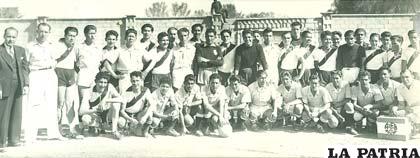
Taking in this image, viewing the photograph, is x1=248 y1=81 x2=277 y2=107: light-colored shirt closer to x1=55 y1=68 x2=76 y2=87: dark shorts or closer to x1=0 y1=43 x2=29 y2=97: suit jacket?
x1=55 y1=68 x2=76 y2=87: dark shorts

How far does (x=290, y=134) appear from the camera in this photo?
518 cm

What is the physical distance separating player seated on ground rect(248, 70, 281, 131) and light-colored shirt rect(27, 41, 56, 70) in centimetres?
250

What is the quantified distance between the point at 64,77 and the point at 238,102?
2.13 metres

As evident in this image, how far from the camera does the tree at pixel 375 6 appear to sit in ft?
47.0

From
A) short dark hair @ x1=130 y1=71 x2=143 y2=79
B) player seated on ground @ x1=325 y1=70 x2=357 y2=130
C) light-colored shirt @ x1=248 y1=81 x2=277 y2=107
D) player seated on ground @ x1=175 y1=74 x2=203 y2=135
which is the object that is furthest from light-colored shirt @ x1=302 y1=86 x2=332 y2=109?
short dark hair @ x1=130 y1=71 x2=143 y2=79

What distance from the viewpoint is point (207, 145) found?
4527mm

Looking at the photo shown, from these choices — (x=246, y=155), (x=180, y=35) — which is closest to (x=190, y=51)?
(x=180, y=35)

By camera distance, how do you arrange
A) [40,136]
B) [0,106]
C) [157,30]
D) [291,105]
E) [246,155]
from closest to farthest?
[246,155], [0,106], [40,136], [291,105], [157,30]

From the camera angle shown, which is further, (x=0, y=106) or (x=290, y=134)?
(x=290, y=134)

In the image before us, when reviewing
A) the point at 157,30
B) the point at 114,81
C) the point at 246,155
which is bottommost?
the point at 246,155

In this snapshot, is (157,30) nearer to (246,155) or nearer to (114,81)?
(114,81)

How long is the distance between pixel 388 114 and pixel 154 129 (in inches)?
111

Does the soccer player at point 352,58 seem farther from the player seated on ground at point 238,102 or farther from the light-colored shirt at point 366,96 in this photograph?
the player seated on ground at point 238,102

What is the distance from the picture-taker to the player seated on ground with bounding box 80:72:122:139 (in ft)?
16.5
